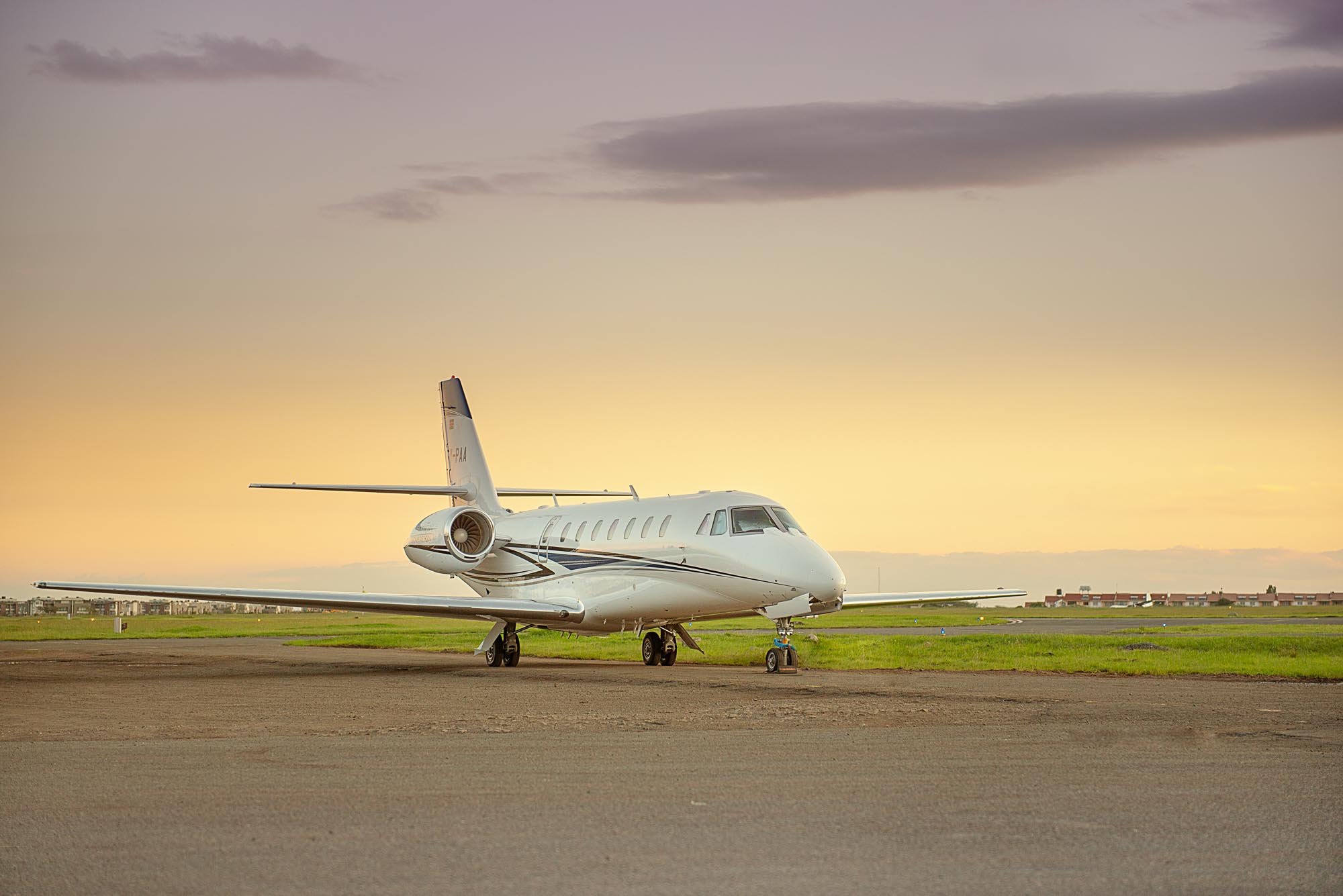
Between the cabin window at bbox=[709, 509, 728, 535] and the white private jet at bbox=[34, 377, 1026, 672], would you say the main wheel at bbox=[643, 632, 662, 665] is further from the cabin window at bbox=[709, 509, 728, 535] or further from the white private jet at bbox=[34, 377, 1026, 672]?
the cabin window at bbox=[709, 509, 728, 535]

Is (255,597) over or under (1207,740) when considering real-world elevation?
over

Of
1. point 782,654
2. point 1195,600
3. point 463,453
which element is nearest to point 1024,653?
point 782,654

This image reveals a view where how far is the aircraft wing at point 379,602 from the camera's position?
26.9 meters

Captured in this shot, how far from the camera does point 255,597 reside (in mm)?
27844

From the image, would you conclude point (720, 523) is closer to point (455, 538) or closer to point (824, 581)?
point (824, 581)

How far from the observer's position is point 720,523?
26.4 m

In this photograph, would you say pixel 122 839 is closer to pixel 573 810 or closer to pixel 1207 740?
pixel 573 810

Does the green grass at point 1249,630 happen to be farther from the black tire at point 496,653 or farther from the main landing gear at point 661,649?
the black tire at point 496,653

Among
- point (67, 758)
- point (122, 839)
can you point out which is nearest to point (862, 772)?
point (122, 839)

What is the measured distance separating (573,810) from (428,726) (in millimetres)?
6527

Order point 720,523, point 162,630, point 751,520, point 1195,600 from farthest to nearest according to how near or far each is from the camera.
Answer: point 1195,600 < point 162,630 < point 720,523 < point 751,520

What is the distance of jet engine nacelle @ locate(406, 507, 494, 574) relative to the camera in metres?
33.0

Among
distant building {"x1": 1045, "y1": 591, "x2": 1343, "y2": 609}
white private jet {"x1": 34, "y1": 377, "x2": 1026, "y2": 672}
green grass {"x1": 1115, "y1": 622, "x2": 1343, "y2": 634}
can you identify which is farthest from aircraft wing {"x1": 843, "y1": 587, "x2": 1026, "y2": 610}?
distant building {"x1": 1045, "y1": 591, "x2": 1343, "y2": 609}

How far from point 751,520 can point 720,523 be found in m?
0.69
